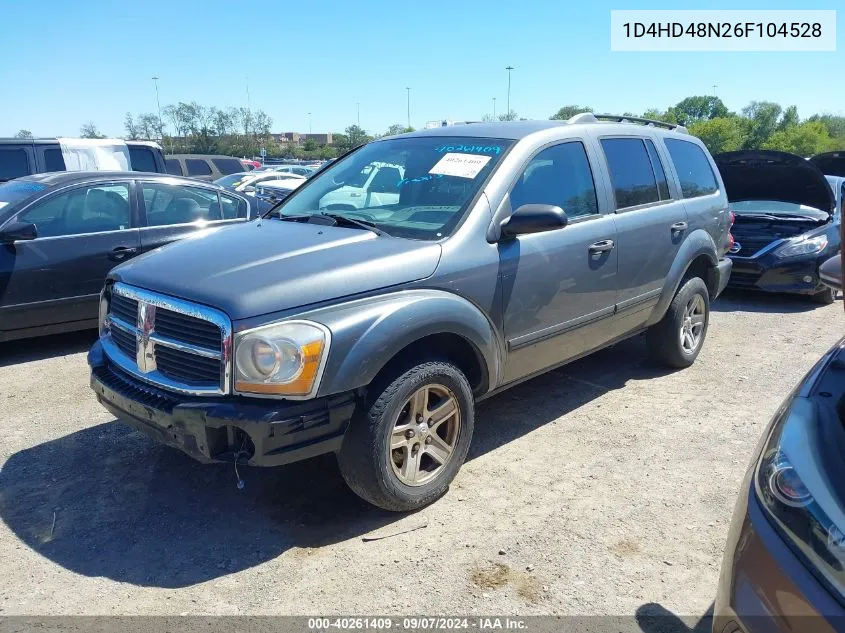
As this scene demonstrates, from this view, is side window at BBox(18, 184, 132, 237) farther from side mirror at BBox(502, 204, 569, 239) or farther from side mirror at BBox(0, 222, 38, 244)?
side mirror at BBox(502, 204, 569, 239)

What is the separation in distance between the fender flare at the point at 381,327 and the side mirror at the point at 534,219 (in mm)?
494

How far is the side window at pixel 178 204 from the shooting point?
21.1ft

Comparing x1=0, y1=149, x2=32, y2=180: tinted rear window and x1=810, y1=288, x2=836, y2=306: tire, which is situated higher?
x1=0, y1=149, x2=32, y2=180: tinted rear window

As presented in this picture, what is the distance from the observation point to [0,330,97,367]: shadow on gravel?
5.84 meters

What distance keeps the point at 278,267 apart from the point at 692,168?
155 inches

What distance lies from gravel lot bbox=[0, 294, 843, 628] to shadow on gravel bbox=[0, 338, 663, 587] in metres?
0.01

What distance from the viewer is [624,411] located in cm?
470

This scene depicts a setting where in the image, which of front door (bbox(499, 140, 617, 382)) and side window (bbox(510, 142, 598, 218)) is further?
side window (bbox(510, 142, 598, 218))

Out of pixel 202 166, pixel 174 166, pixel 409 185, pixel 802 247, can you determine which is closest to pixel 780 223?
pixel 802 247

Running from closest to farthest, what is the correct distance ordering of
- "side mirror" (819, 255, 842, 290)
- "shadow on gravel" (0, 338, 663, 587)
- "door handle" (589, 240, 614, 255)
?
"side mirror" (819, 255, 842, 290) → "shadow on gravel" (0, 338, 663, 587) → "door handle" (589, 240, 614, 255)

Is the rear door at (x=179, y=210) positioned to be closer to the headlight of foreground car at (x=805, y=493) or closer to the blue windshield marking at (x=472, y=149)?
the blue windshield marking at (x=472, y=149)

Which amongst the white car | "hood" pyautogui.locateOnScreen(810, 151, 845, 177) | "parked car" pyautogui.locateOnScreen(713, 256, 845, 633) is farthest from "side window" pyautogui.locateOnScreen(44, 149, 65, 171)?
"hood" pyautogui.locateOnScreen(810, 151, 845, 177)

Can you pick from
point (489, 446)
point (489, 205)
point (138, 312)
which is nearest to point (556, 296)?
point (489, 205)

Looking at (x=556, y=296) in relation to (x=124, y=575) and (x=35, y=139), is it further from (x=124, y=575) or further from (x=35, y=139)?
(x=35, y=139)
